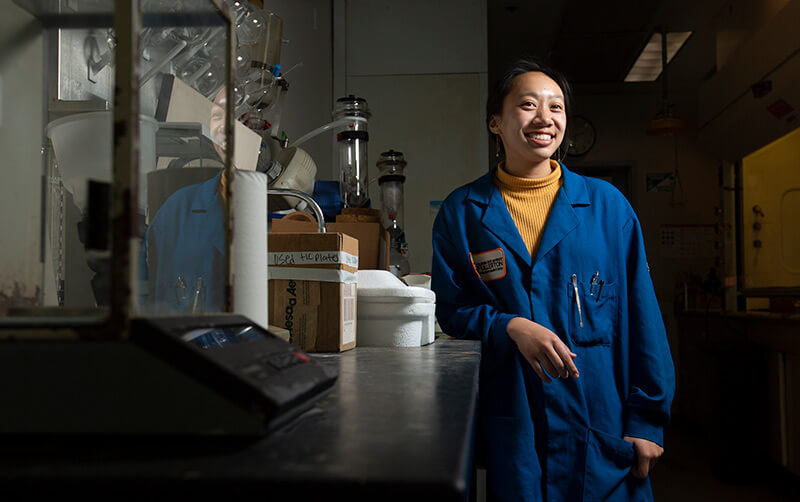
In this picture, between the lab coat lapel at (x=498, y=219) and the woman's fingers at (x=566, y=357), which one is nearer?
the woman's fingers at (x=566, y=357)

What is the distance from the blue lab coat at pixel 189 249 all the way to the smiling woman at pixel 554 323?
718mm

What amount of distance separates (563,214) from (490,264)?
0.21 metres

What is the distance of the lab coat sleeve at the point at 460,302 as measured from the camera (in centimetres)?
128

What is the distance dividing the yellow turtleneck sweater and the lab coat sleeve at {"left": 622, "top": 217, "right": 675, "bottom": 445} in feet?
0.75

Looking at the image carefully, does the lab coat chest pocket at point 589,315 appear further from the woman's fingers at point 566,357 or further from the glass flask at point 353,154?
the glass flask at point 353,154

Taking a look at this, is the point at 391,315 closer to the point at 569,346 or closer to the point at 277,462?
the point at 569,346

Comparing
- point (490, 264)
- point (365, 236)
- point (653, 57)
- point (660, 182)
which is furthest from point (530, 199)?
point (660, 182)

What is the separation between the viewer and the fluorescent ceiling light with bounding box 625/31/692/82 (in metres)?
4.38

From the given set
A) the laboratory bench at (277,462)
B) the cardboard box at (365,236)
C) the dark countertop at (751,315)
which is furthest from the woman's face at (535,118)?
the dark countertop at (751,315)

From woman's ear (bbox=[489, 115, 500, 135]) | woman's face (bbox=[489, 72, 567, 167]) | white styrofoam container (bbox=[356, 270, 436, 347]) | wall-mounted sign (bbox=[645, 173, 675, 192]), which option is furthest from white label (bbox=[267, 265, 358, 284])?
wall-mounted sign (bbox=[645, 173, 675, 192])

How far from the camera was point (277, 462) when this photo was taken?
35cm

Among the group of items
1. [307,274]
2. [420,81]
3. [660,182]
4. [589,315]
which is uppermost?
[420,81]

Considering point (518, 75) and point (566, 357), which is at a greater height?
point (518, 75)

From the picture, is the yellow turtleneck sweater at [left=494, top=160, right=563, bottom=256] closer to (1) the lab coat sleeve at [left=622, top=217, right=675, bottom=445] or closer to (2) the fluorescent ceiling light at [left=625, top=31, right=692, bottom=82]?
(1) the lab coat sleeve at [left=622, top=217, right=675, bottom=445]
